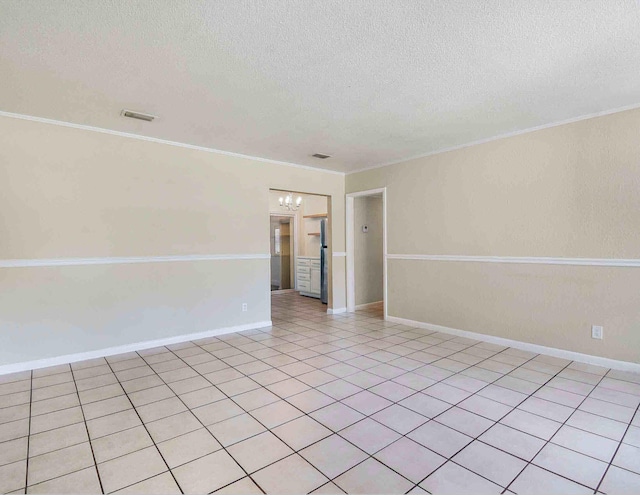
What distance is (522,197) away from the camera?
3729 mm

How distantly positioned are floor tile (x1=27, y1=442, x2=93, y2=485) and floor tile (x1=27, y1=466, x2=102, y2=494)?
4 centimetres

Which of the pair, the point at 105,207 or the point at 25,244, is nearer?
the point at 25,244

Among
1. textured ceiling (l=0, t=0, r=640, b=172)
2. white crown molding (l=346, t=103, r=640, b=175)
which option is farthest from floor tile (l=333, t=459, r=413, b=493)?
white crown molding (l=346, t=103, r=640, b=175)

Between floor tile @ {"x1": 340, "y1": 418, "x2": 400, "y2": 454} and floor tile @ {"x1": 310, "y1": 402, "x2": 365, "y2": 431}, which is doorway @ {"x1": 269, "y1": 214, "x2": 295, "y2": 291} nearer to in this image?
floor tile @ {"x1": 310, "y1": 402, "x2": 365, "y2": 431}

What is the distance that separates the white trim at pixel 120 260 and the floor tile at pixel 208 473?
8.76ft

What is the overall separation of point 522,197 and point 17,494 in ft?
15.4

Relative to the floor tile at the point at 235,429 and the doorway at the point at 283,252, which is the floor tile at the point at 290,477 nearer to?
the floor tile at the point at 235,429

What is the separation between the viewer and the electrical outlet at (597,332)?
322cm

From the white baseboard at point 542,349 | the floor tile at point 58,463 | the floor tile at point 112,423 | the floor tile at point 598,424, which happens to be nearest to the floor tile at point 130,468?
the floor tile at point 58,463

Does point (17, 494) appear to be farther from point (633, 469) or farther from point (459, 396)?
point (633, 469)

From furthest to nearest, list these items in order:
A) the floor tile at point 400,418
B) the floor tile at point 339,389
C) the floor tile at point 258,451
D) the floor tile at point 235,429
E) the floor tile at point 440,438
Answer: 1. the floor tile at point 339,389
2. the floor tile at point 400,418
3. the floor tile at point 235,429
4. the floor tile at point 440,438
5. the floor tile at point 258,451

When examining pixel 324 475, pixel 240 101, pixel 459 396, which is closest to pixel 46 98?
pixel 240 101

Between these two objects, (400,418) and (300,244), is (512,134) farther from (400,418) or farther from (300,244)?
(300,244)

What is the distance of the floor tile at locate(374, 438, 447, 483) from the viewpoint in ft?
5.81
